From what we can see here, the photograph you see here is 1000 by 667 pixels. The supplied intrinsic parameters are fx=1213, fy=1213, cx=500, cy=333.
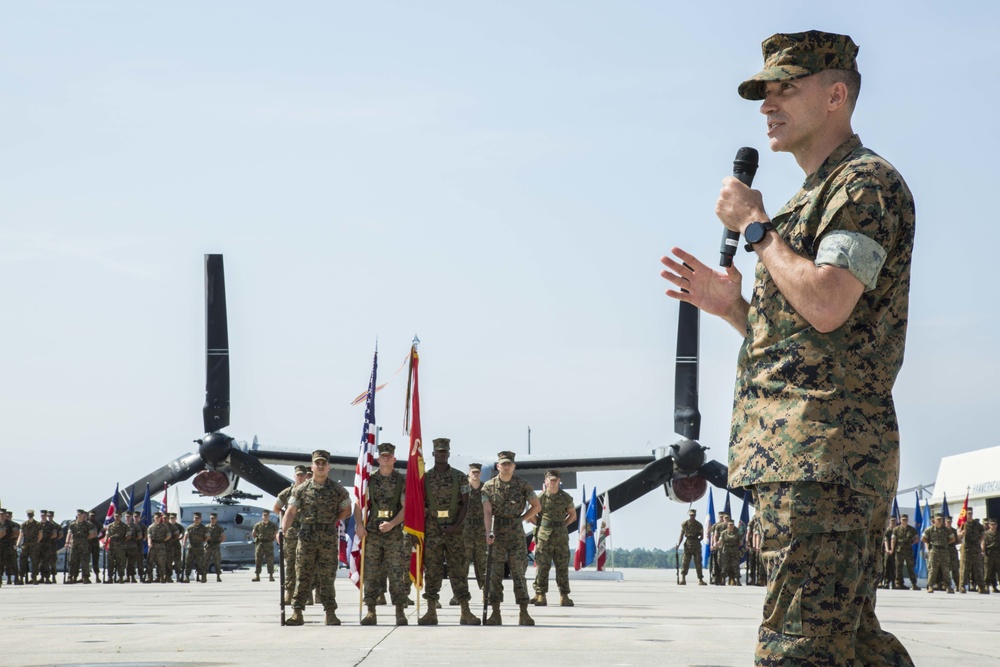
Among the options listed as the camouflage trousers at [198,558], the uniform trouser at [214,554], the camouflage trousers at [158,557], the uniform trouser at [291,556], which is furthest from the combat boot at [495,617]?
the uniform trouser at [214,554]

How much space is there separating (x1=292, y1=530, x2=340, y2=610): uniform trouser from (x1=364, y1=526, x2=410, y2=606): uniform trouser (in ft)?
Result: 1.09

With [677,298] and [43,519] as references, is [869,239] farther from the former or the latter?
[43,519]

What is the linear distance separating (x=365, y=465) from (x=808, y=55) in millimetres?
9345

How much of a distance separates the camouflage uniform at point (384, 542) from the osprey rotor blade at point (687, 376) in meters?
14.2

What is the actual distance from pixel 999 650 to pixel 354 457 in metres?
22.2

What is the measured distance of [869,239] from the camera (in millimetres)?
2818

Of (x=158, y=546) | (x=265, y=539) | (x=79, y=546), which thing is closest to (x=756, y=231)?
(x=265, y=539)

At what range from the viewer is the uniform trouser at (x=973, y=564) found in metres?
23.4

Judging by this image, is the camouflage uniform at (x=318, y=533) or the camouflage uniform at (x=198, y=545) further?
the camouflage uniform at (x=198, y=545)

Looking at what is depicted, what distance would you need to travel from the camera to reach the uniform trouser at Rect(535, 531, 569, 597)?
49.8ft

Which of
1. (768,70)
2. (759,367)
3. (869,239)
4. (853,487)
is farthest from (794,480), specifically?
(768,70)

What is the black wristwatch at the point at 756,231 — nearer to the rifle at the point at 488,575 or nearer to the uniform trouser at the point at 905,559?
the rifle at the point at 488,575

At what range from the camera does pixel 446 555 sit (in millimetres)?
12344

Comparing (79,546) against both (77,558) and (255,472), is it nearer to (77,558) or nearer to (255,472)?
(77,558)
